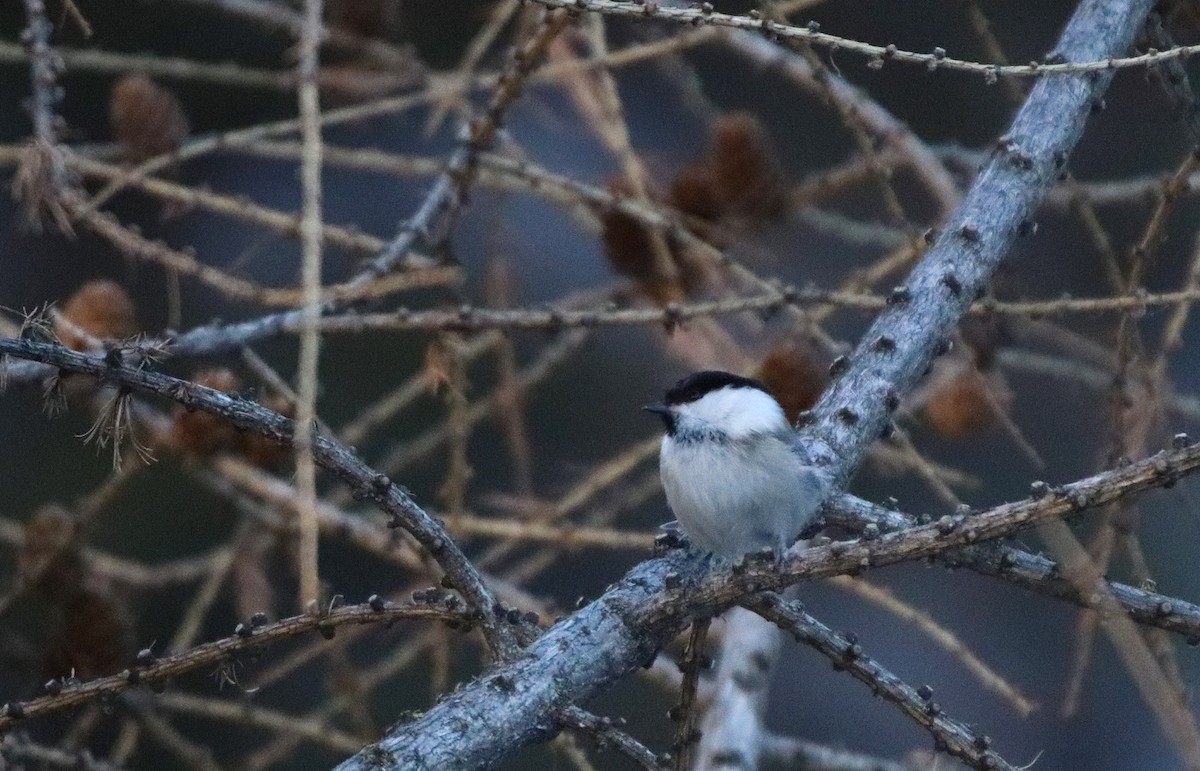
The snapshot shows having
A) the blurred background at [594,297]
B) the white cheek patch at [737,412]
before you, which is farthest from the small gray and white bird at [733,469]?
the blurred background at [594,297]

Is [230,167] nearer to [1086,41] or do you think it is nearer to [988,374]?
[988,374]

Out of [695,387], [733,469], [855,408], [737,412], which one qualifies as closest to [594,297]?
[695,387]

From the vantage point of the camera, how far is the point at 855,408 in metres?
2.24

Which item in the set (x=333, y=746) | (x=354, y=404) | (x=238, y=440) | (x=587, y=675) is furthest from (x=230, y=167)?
(x=587, y=675)

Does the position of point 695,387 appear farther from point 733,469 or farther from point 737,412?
point 733,469

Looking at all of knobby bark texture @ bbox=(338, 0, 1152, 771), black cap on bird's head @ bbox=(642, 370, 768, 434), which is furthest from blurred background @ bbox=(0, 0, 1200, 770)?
knobby bark texture @ bbox=(338, 0, 1152, 771)

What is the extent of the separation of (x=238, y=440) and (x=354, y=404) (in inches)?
85.4

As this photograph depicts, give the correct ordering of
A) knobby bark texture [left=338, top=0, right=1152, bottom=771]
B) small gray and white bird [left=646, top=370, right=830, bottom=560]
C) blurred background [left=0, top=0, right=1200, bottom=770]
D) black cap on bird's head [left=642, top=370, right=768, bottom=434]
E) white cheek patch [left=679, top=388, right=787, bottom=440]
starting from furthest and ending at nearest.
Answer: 1. blurred background [left=0, top=0, right=1200, bottom=770]
2. black cap on bird's head [left=642, top=370, right=768, bottom=434]
3. white cheek patch [left=679, top=388, right=787, bottom=440]
4. small gray and white bird [left=646, top=370, right=830, bottom=560]
5. knobby bark texture [left=338, top=0, right=1152, bottom=771]

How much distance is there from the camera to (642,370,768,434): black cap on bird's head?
260 cm

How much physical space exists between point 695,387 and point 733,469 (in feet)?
1.01

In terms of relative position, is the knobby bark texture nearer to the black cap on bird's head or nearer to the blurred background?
the black cap on bird's head

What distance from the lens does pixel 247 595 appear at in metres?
3.05

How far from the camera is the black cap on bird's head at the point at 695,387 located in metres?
2.60

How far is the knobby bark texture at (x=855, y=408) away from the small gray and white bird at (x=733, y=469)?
0.18 feet
